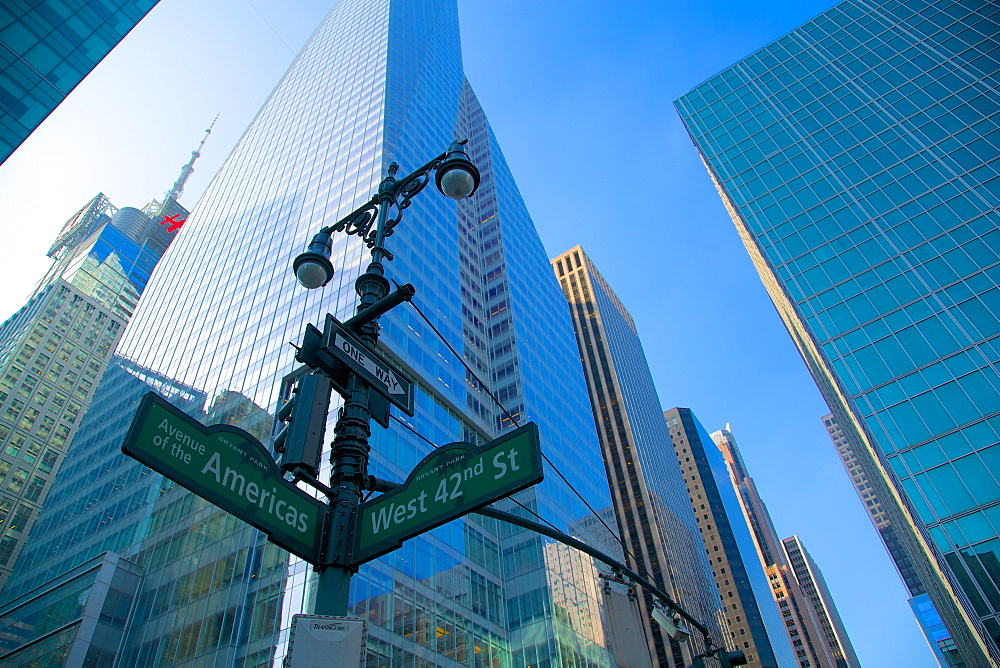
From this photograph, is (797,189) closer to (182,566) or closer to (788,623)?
(182,566)

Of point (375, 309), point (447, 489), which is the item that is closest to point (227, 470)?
point (447, 489)

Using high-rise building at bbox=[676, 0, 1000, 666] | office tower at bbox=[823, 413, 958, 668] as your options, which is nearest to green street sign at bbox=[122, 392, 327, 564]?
high-rise building at bbox=[676, 0, 1000, 666]

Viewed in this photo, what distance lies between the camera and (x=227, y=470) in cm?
487

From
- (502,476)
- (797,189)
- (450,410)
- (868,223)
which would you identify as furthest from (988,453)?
(502,476)

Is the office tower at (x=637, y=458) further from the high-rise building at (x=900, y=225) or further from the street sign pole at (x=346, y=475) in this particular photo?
the street sign pole at (x=346, y=475)

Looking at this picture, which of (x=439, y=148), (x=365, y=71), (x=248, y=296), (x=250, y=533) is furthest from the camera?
(x=365, y=71)

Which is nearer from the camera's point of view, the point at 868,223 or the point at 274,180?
the point at 868,223

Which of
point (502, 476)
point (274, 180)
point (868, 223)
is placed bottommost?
point (502, 476)

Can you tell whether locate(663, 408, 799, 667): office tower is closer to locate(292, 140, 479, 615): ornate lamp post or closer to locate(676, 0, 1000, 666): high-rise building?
locate(676, 0, 1000, 666): high-rise building

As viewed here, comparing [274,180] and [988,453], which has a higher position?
[274,180]

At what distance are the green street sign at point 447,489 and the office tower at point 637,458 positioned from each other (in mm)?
92194

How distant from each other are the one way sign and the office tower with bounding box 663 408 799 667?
138 metres

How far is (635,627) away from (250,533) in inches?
1239

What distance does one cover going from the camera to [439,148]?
6794 centimetres
